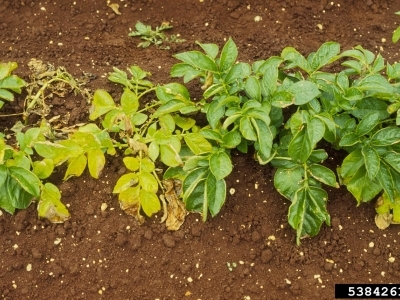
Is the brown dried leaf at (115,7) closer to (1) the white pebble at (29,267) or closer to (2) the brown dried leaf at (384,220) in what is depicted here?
(1) the white pebble at (29,267)

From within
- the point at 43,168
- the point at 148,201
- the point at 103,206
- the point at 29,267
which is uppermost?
the point at 43,168

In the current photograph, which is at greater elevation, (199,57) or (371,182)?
(199,57)

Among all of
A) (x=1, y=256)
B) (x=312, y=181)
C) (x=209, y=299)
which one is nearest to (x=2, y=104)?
(x=1, y=256)

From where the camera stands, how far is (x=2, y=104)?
102 inches

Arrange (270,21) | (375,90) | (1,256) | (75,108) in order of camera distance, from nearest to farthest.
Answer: (375,90) → (1,256) → (75,108) → (270,21)

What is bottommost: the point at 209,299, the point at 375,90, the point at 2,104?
the point at 209,299

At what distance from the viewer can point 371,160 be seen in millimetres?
2301

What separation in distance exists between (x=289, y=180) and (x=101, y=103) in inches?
35.5

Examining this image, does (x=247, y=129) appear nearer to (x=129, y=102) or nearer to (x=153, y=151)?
(x=153, y=151)

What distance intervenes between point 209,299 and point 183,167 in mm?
565

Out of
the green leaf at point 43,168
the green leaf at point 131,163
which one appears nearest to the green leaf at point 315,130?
the green leaf at point 131,163

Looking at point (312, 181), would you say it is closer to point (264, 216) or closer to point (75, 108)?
point (264, 216)

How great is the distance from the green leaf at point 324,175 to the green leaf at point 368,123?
22 cm

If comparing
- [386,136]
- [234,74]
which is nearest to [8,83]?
[234,74]
